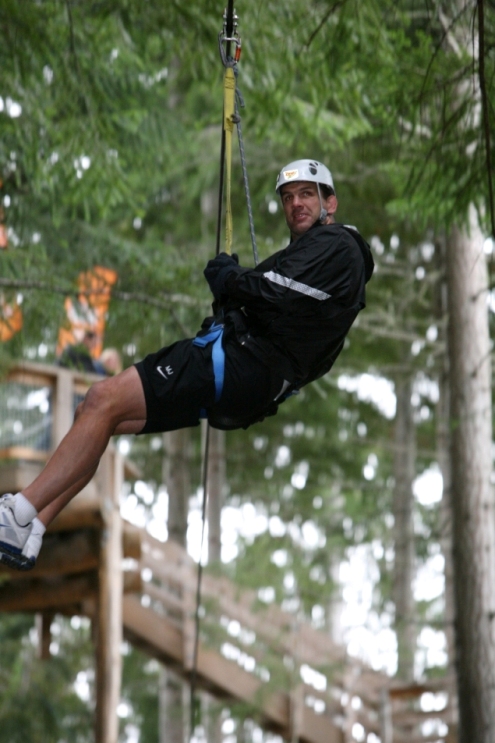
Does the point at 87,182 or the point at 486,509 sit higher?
the point at 87,182

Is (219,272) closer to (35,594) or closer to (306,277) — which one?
(306,277)

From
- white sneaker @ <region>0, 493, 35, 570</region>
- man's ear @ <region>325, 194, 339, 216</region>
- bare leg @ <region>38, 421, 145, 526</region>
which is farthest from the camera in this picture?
man's ear @ <region>325, 194, 339, 216</region>

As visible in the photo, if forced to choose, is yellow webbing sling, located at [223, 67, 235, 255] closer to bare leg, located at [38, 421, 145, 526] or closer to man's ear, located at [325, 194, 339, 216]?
man's ear, located at [325, 194, 339, 216]

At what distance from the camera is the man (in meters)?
4.74

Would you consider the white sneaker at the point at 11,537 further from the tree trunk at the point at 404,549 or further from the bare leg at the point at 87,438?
the tree trunk at the point at 404,549

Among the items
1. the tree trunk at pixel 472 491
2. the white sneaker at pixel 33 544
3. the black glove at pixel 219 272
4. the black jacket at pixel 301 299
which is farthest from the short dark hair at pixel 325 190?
the tree trunk at pixel 472 491

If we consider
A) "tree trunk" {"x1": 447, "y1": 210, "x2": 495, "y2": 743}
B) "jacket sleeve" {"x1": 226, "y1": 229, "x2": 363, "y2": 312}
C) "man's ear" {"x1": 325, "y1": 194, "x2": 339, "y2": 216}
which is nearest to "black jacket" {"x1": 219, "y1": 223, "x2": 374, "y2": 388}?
"jacket sleeve" {"x1": 226, "y1": 229, "x2": 363, "y2": 312}

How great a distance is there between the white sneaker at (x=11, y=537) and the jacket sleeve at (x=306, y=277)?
124 centimetres

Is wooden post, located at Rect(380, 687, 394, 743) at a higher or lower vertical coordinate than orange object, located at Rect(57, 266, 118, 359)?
lower

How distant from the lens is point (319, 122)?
9250 millimetres

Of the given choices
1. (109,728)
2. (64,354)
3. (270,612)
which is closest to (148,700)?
(270,612)

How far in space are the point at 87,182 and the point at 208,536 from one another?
8608mm

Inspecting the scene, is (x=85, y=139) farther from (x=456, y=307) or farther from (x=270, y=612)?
(x=270, y=612)

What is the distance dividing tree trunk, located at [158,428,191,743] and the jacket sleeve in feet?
35.2
